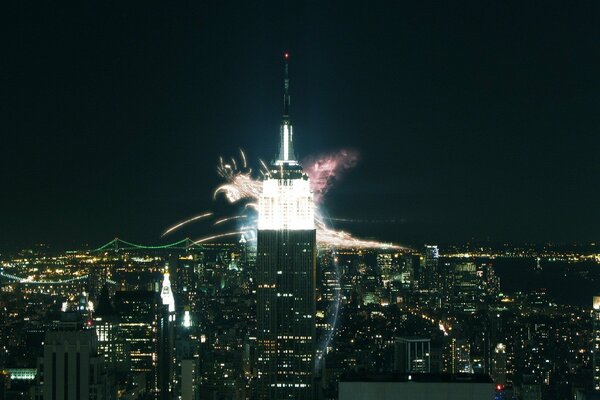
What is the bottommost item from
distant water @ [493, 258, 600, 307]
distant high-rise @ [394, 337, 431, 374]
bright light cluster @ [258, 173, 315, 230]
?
distant high-rise @ [394, 337, 431, 374]

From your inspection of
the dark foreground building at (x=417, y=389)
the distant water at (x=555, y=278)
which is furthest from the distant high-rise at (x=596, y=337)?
the dark foreground building at (x=417, y=389)

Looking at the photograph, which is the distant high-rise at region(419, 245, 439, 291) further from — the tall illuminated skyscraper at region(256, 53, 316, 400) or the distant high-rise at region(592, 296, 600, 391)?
the distant high-rise at region(592, 296, 600, 391)

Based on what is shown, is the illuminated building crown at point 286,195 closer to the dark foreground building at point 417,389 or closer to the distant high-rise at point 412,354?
the distant high-rise at point 412,354

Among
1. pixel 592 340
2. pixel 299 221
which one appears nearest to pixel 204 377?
pixel 299 221

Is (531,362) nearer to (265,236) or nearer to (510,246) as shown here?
(510,246)

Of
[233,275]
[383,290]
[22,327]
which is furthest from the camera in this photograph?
[383,290]

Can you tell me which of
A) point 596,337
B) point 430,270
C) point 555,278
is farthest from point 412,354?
point 555,278

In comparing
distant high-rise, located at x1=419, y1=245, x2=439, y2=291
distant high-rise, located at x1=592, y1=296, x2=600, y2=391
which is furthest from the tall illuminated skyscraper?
distant high-rise, located at x1=592, y1=296, x2=600, y2=391

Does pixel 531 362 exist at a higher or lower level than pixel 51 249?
lower
